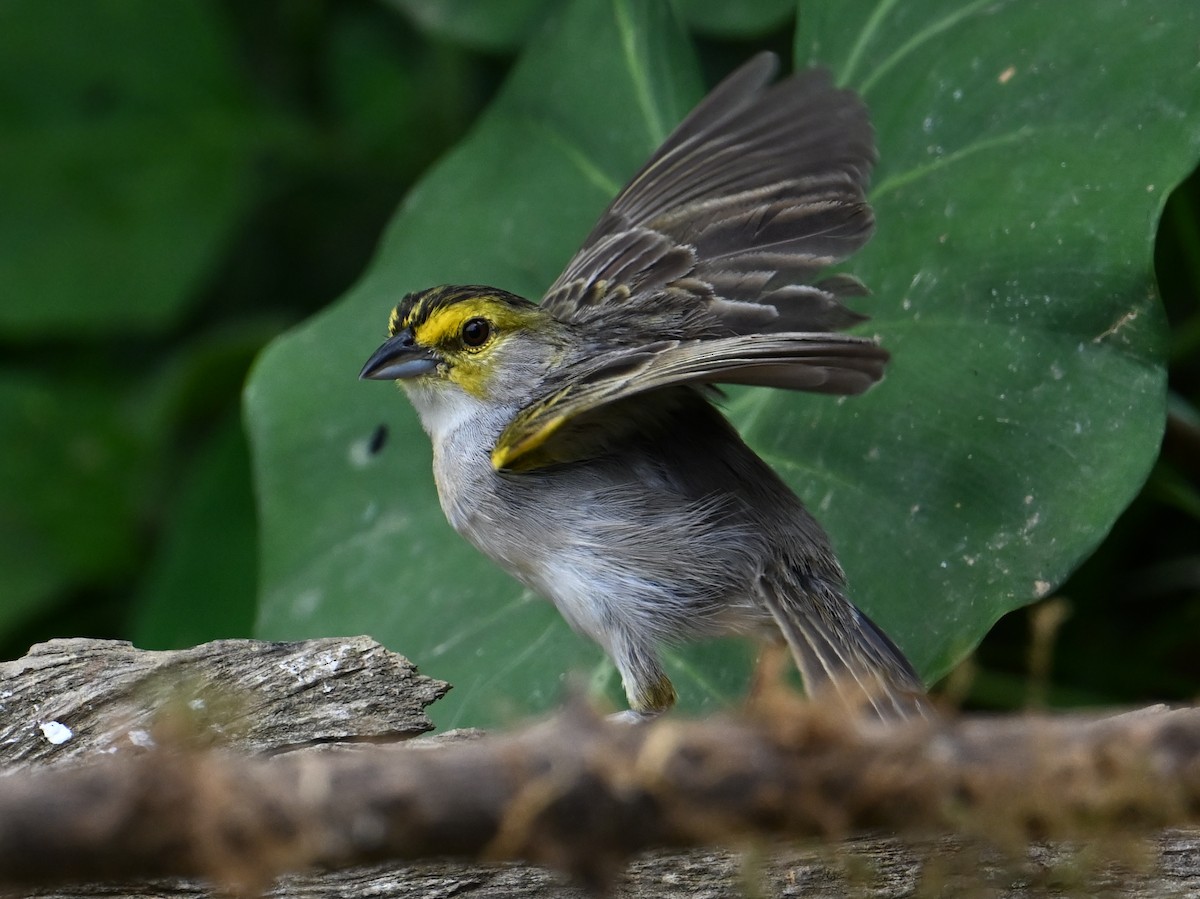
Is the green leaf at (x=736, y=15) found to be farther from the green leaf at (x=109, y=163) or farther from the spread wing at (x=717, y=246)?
the green leaf at (x=109, y=163)

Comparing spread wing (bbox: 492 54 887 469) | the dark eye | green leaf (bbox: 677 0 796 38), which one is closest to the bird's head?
the dark eye

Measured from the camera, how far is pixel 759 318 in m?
3.18

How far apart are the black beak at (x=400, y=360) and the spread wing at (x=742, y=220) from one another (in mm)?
410

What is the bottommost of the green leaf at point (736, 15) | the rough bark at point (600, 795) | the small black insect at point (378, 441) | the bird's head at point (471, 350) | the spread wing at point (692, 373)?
the rough bark at point (600, 795)

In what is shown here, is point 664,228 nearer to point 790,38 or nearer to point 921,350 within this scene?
point 921,350

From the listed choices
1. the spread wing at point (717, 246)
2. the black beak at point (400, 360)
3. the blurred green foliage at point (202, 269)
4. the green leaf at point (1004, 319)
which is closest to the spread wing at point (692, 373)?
the spread wing at point (717, 246)

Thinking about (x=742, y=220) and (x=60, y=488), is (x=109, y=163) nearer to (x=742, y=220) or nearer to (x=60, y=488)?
(x=60, y=488)

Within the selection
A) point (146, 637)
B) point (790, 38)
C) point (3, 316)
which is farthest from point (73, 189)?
point (790, 38)

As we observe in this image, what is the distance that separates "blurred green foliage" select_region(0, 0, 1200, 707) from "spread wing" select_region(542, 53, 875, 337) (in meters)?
0.72

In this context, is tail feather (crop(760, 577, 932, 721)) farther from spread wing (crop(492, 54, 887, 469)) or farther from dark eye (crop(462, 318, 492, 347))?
dark eye (crop(462, 318, 492, 347))

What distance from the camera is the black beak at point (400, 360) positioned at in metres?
3.25

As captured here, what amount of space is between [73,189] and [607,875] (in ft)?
15.9

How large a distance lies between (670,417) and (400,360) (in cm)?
66

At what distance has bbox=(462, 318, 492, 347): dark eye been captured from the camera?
3299mm
